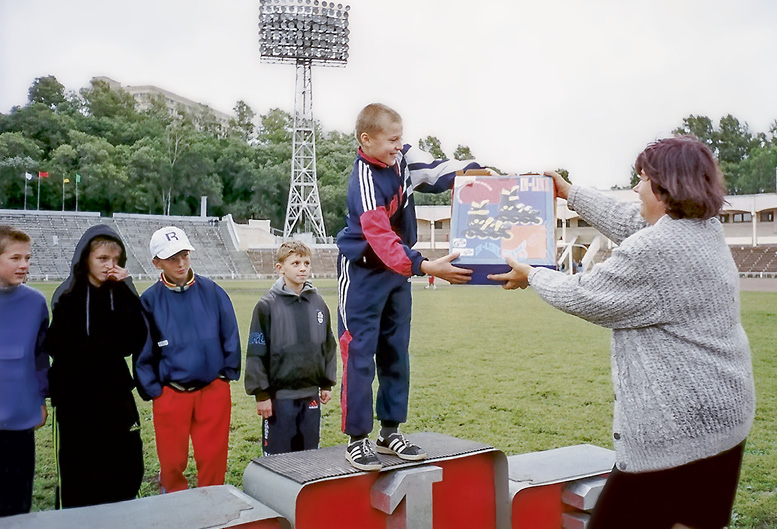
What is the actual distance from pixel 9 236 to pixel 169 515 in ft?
4.41

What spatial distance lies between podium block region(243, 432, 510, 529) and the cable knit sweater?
845 millimetres

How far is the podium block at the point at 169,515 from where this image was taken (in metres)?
2.01

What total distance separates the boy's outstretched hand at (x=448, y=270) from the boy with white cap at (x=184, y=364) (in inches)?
42.8

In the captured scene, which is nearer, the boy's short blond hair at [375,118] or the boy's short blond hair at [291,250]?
the boy's short blond hair at [375,118]

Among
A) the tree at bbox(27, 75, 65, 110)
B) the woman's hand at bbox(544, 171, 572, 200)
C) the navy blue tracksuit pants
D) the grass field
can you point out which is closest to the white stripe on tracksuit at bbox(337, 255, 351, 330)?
the navy blue tracksuit pants

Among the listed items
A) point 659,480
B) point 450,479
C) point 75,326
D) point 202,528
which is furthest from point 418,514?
point 75,326

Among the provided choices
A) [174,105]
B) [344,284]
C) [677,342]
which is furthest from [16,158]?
[174,105]

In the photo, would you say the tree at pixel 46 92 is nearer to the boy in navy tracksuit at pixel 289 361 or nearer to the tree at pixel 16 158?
the tree at pixel 16 158

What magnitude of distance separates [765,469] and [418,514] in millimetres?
2498

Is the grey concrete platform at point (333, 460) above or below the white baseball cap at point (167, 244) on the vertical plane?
below

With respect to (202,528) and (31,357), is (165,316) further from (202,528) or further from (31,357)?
(202,528)

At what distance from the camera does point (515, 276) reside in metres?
2.15

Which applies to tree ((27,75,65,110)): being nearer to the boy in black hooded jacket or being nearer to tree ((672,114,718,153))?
the boy in black hooded jacket

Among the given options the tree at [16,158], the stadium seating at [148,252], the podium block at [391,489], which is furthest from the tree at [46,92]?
the podium block at [391,489]
